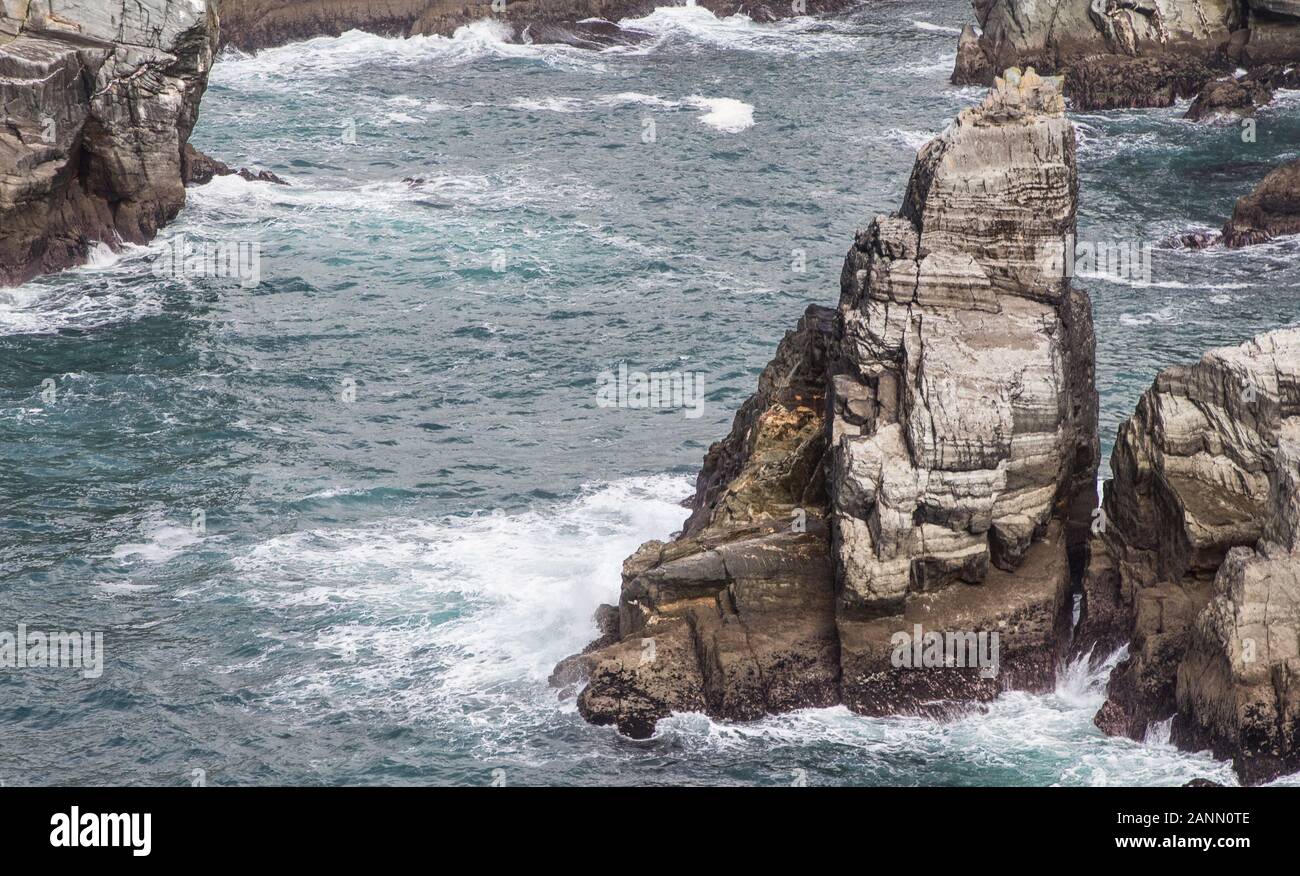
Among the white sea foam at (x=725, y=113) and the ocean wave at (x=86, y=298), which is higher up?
the white sea foam at (x=725, y=113)

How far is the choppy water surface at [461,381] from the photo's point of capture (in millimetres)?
43531

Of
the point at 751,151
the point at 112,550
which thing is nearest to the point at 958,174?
the point at 112,550

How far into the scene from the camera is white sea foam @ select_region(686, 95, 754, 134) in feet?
308

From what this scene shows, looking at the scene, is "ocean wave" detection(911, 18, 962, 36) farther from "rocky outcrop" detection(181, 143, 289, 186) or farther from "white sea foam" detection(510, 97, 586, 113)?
"rocky outcrop" detection(181, 143, 289, 186)

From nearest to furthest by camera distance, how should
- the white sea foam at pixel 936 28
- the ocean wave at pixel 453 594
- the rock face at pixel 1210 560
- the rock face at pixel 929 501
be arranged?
the rock face at pixel 1210 560 → the rock face at pixel 929 501 → the ocean wave at pixel 453 594 → the white sea foam at pixel 936 28

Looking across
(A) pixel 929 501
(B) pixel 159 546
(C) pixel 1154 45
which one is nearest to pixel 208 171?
(B) pixel 159 546

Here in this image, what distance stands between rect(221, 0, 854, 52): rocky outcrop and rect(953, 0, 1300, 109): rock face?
2720cm

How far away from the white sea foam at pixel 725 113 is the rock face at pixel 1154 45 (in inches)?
592

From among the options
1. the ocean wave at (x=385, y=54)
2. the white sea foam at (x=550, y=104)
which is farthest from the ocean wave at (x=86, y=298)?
the ocean wave at (x=385, y=54)

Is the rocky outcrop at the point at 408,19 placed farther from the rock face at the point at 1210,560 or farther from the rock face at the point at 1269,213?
the rock face at the point at 1210,560

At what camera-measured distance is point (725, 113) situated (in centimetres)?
9581

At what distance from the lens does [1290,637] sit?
3838cm

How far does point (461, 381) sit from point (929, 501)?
87.5 ft

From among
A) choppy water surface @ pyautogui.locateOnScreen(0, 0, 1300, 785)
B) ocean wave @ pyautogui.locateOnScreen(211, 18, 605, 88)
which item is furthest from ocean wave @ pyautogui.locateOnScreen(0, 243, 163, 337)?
ocean wave @ pyautogui.locateOnScreen(211, 18, 605, 88)
